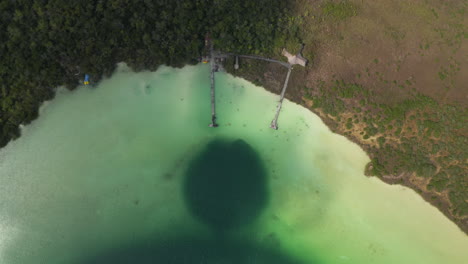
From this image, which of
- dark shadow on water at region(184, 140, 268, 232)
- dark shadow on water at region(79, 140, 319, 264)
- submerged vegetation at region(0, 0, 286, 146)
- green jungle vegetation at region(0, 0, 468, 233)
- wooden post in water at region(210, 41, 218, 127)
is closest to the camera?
submerged vegetation at region(0, 0, 286, 146)

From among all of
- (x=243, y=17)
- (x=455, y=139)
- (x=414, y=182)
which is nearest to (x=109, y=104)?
(x=243, y=17)

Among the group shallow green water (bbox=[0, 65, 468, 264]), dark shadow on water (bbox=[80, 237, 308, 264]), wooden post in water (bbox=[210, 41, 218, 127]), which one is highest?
wooden post in water (bbox=[210, 41, 218, 127])

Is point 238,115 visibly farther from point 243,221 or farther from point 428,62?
point 428,62

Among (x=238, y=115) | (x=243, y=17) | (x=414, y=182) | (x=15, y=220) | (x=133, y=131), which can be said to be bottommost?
(x=15, y=220)

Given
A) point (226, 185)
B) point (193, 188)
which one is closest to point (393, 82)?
point (226, 185)

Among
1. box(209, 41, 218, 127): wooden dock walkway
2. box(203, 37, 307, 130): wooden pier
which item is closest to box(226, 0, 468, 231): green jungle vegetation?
box(203, 37, 307, 130): wooden pier

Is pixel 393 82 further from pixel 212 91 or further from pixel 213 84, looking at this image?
pixel 212 91

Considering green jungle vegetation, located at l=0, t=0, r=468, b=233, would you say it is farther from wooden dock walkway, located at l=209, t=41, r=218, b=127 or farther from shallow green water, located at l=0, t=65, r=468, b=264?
shallow green water, located at l=0, t=65, r=468, b=264
